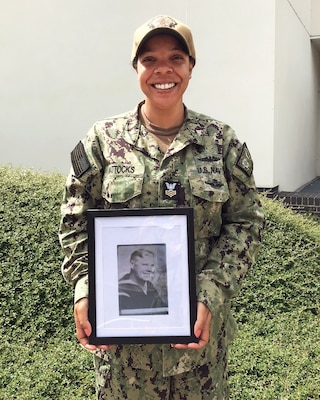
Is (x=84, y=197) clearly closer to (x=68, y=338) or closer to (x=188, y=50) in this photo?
(x=188, y=50)

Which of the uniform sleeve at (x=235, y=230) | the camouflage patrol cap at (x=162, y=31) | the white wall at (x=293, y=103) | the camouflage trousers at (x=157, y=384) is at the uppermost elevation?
the white wall at (x=293, y=103)

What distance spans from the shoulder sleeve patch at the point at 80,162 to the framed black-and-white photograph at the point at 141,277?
0.66ft

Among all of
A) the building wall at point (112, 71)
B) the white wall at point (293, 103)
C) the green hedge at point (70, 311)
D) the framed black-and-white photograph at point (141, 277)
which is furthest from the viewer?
the white wall at point (293, 103)

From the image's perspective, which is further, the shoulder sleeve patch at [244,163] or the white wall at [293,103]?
the white wall at [293,103]

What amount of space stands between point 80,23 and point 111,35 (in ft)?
1.36

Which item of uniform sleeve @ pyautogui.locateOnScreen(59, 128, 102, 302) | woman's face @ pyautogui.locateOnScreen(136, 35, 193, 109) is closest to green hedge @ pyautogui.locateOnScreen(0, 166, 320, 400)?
uniform sleeve @ pyautogui.locateOnScreen(59, 128, 102, 302)

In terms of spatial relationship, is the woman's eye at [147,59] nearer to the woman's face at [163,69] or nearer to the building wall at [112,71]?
the woman's face at [163,69]

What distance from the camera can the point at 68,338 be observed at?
3.30m

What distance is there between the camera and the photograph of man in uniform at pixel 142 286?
130 centimetres

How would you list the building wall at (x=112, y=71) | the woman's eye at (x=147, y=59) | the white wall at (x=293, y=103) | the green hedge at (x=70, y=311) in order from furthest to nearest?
1. the white wall at (x=293, y=103)
2. the building wall at (x=112, y=71)
3. the green hedge at (x=70, y=311)
4. the woman's eye at (x=147, y=59)

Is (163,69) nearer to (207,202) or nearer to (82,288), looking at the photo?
(207,202)

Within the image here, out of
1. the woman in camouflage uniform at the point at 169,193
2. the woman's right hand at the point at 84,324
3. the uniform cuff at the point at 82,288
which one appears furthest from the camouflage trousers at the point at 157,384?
the uniform cuff at the point at 82,288

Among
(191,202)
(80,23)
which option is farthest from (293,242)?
(80,23)

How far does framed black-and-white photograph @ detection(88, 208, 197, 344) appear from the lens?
1.28 meters
